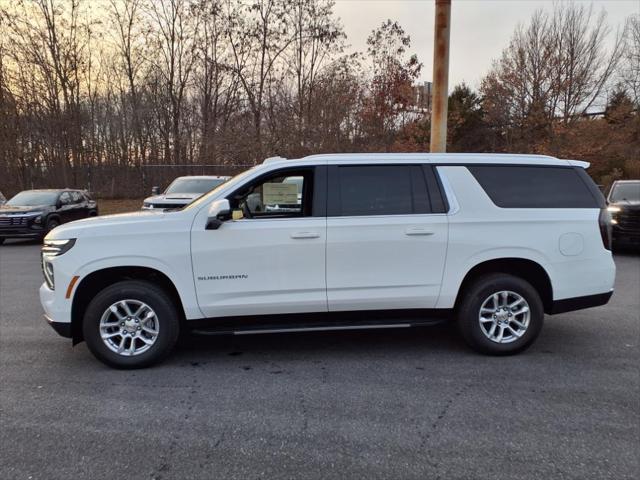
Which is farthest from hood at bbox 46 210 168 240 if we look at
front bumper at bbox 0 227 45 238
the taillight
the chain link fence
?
the chain link fence

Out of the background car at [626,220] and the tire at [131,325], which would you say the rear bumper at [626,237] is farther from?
the tire at [131,325]

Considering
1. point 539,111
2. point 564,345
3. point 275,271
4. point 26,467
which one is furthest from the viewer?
point 539,111

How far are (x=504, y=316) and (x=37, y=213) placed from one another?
1329cm

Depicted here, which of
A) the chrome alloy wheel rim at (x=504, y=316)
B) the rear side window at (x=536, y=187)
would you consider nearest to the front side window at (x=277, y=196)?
the rear side window at (x=536, y=187)

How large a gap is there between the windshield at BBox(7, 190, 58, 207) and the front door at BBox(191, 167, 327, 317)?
40.1 feet

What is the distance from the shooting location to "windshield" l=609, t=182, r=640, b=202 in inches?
434

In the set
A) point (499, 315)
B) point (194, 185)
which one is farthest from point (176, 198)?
point (499, 315)

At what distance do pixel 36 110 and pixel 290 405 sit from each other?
26.0 metres

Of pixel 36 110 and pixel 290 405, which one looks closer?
pixel 290 405

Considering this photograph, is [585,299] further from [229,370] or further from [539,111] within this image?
[539,111]

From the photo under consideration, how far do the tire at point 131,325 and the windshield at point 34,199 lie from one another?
1175 centimetres

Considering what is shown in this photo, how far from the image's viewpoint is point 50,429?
10.3ft

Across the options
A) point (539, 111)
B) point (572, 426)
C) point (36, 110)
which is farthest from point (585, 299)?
point (36, 110)

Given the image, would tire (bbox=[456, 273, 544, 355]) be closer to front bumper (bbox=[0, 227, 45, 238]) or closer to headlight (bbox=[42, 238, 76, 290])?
headlight (bbox=[42, 238, 76, 290])
